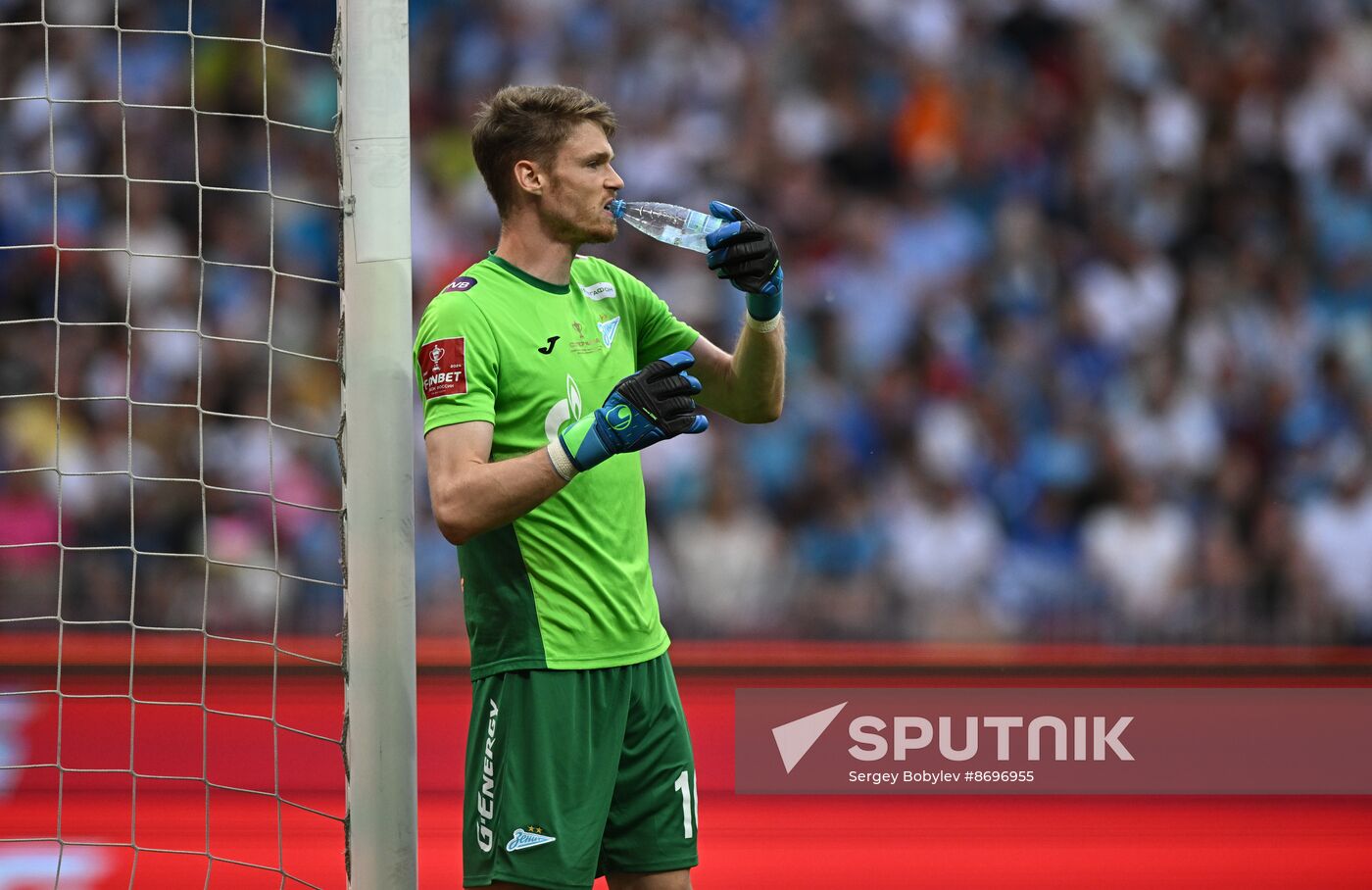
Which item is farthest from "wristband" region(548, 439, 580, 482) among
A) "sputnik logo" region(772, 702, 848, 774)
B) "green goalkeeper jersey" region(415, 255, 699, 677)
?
"sputnik logo" region(772, 702, 848, 774)

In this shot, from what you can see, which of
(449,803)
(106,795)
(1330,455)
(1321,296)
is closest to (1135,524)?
(1330,455)

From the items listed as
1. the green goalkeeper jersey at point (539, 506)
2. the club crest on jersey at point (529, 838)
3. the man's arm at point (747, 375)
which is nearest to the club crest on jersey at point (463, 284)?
the green goalkeeper jersey at point (539, 506)

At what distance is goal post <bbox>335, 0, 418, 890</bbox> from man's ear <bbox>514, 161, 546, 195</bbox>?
0.23m

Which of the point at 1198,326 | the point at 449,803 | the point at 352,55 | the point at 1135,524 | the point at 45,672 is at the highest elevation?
the point at 1198,326

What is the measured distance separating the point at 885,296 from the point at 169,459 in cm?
317

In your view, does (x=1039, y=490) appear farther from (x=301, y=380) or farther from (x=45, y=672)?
(x=45, y=672)

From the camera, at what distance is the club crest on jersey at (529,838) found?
2979 millimetres

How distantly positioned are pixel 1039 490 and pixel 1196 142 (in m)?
2.37

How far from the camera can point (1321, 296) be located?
24.6 feet

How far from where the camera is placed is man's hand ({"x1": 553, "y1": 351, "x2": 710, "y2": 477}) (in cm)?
281

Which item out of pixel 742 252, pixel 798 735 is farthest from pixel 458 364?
pixel 798 735

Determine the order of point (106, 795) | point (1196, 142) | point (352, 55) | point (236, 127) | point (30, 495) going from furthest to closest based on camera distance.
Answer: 1. point (1196, 142)
2. point (236, 127)
3. point (30, 495)
4. point (106, 795)
5. point (352, 55)

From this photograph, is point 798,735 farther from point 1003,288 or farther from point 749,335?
point 1003,288

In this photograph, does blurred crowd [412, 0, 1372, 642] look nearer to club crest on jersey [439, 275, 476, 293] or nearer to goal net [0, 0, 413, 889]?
goal net [0, 0, 413, 889]
